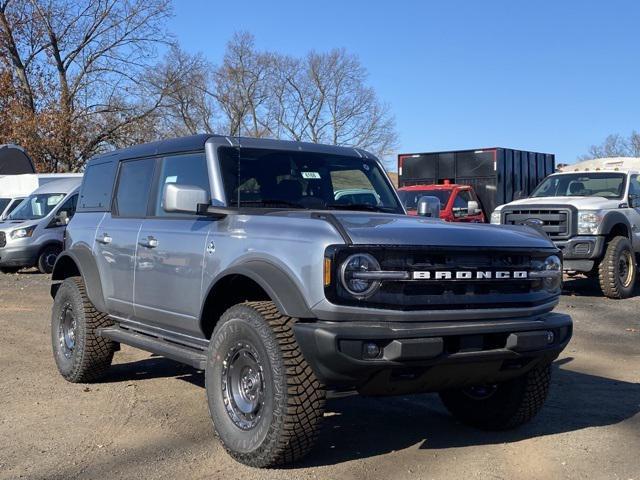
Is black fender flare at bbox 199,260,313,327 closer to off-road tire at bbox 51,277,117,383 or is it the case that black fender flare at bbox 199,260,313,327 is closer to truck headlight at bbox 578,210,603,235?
off-road tire at bbox 51,277,117,383

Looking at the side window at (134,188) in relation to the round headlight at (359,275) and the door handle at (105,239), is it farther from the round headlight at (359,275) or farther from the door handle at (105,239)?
the round headlight at (359,275)

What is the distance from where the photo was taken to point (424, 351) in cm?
403

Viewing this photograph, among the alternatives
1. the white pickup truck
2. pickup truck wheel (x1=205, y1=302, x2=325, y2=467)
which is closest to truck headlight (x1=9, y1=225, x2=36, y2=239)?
the white pickup truck

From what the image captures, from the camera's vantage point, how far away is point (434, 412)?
5934 mm

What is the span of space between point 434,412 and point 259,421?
2019 millimetres

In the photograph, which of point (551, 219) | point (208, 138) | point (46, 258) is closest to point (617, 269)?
point (551, 219)

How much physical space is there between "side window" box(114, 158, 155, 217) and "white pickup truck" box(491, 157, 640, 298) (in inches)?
266

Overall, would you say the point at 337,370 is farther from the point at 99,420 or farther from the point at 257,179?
the point at 99,420

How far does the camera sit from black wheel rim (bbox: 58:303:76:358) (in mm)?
6910

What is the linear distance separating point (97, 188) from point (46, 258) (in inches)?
435

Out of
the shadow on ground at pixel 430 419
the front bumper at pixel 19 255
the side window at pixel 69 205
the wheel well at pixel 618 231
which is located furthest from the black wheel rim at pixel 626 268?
the front bumper at pixel 19 255

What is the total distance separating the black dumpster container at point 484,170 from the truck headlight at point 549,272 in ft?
41.9

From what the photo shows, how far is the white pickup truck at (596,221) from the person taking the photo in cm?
1216

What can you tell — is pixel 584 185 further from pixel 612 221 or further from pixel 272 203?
pixel 272 203
